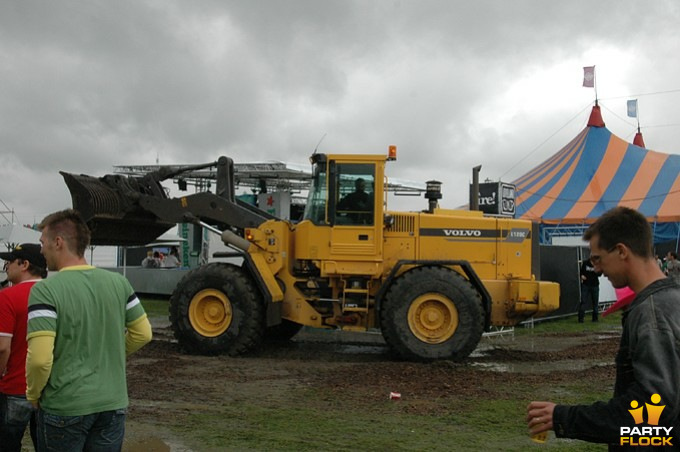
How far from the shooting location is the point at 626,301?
2.99m

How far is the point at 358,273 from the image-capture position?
35.9ft

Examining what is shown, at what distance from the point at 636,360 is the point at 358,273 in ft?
27.4

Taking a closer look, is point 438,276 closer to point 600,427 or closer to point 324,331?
point 324,331

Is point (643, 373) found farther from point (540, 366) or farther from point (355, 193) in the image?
point (540, 366)

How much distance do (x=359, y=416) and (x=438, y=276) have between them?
3633 mm

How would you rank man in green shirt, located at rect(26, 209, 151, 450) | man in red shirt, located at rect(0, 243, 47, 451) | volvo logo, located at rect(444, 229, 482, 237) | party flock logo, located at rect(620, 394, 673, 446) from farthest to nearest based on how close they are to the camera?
volvo logo, located at rect(444, 229, 482, 237) → man in red shirt, located at rect(0, 243, 47, 451) → man in green shirt, located at rect(26, 209, 151, 450) → party flock logo, located at rect(620, 394, 673, 446)

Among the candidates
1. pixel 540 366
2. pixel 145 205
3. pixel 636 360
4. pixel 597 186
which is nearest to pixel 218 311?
pixel 145 205

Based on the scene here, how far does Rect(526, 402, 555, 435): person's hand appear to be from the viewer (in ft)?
9.18

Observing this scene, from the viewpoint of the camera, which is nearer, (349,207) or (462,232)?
(349,207)

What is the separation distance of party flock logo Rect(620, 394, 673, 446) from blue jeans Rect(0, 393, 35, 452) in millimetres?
3269

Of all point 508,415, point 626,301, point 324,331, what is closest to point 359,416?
point 508,415

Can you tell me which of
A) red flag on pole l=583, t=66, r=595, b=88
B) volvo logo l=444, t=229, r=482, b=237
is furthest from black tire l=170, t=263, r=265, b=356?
red flag on pole l=583, t=66, r=595, b=88

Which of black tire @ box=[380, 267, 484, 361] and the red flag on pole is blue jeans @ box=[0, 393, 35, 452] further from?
the red flag on pole

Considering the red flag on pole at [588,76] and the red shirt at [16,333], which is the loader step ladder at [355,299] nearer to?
the red shirt at [16,333]
